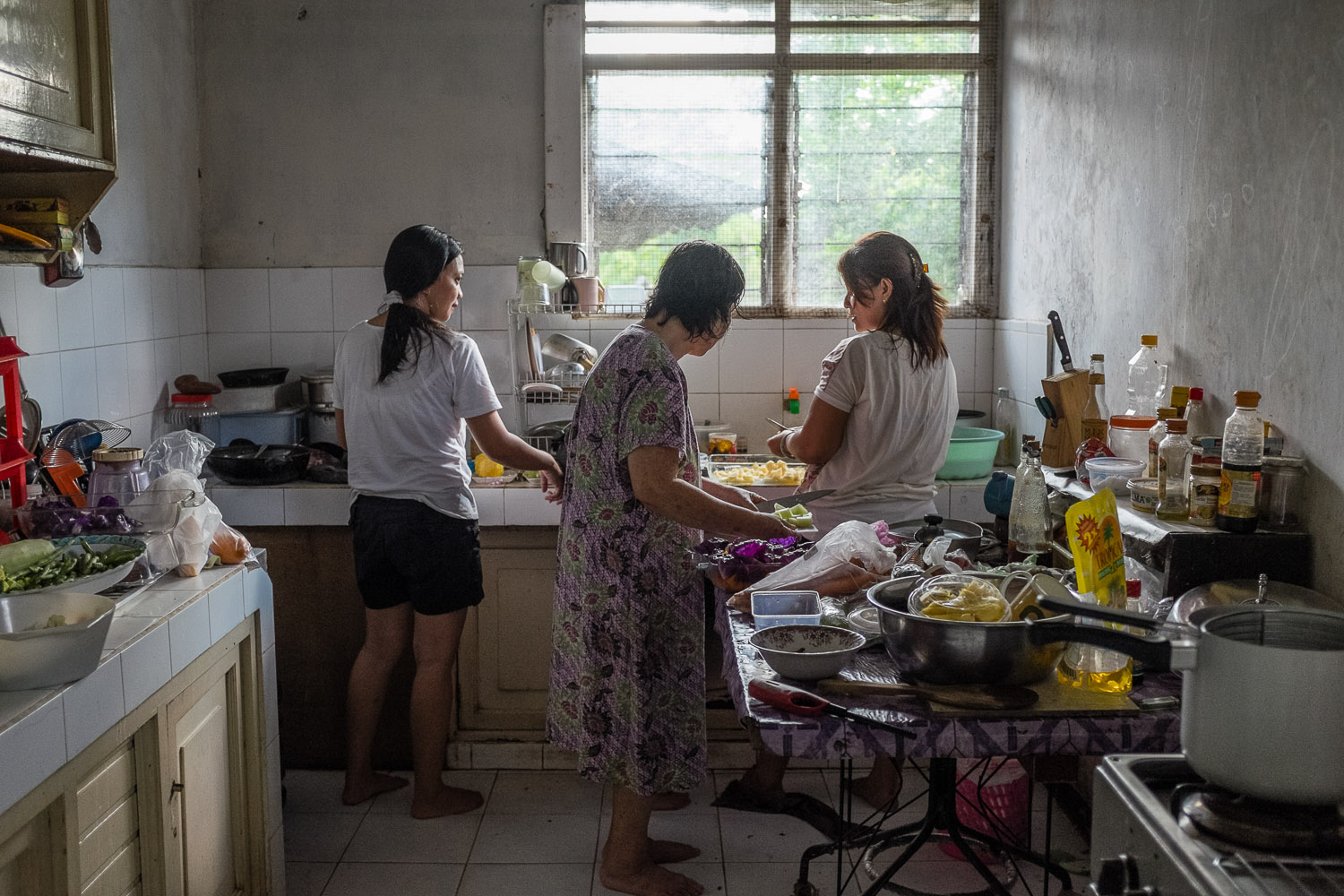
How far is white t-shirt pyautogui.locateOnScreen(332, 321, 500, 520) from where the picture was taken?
9.78 ft

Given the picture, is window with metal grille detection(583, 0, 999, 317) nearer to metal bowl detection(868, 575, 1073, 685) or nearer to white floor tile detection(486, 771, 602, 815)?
white floor tile detection(486, 771, 602, 815)

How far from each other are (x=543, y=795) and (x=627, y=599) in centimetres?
121

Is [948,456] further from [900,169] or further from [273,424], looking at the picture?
[273,424]

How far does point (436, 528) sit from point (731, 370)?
4.60 feet

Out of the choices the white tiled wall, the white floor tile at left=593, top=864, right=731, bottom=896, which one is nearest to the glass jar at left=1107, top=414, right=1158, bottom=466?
the white floor tile at left=593, top=864, right=731, bottom=896

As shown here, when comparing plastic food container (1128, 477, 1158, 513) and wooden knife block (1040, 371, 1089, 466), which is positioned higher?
wooden knife block (1040, 371, 1089, 466)

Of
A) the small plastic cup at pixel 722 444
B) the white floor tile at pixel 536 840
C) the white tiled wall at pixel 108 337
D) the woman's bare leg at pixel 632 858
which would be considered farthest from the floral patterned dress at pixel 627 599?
the white tiled wall at pixel 108 337

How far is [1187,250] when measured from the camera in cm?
254

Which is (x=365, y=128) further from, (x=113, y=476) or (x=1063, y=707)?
(x=1063, y=707)

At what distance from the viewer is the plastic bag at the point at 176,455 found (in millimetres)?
2606

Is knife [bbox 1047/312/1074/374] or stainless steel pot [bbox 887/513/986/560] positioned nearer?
stainless steel pot [bbox 887/513/986/560]

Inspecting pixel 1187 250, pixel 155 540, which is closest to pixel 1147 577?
pixel 1187 250

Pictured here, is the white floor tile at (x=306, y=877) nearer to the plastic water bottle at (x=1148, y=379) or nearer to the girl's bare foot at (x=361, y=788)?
the girl's bare foot at (x=361, y=788)

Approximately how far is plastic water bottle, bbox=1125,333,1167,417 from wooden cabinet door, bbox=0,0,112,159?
7.80ft
